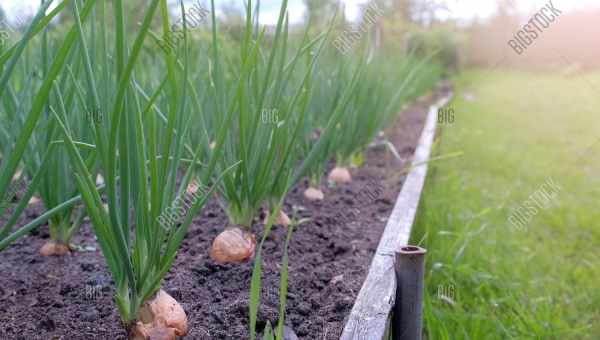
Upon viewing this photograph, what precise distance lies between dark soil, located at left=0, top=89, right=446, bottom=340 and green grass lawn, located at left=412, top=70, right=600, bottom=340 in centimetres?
23

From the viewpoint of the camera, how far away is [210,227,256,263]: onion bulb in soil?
48.3 inches

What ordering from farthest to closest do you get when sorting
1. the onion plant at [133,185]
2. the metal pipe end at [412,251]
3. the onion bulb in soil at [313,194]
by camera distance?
the onion bulb in soil at [313,194], the metal pipe end at [412,251], the onion plant at [133,185]

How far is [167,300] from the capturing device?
0.89 m

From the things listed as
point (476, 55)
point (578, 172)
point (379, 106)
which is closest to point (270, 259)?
point (379, 106)

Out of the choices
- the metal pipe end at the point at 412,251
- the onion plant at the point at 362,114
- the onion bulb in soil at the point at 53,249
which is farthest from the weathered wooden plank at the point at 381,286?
the onion bulb in soil at the point at 53,249

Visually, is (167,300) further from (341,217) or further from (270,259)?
(341,217)

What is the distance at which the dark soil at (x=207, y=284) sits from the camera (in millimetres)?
941

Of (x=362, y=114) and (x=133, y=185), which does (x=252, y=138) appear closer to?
(x=133, y=185)

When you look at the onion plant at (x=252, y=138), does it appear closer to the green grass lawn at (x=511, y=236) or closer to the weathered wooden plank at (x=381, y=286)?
the weathered wooden plank at (x=381, y=286)

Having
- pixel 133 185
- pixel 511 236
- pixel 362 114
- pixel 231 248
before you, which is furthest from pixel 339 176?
pixel 133 185

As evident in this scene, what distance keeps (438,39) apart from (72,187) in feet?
31.9

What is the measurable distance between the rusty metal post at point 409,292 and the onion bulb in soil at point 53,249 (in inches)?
32.5

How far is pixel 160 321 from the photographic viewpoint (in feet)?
2.83

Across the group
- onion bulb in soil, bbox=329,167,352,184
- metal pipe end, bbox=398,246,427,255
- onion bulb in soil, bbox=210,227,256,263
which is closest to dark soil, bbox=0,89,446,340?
onion bulb in soil, bbox=210,227,256,263
